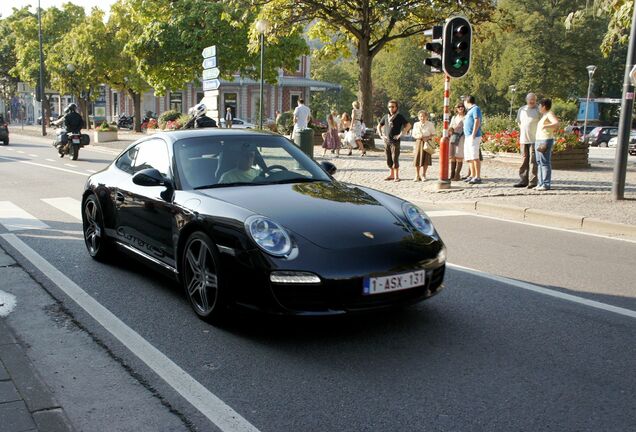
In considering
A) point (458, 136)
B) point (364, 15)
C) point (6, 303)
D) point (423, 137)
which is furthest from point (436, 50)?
point (364, 15)

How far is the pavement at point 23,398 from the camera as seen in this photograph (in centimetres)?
329

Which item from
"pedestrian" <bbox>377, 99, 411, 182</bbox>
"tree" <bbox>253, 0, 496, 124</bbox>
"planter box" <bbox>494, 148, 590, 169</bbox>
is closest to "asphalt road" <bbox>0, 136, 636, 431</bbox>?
"pedestrian" <bbox>377, 99, 411, 182</bbox>

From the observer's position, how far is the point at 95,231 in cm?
703

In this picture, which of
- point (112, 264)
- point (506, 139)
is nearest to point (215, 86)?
point (506, 139)

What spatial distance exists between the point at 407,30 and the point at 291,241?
22849 mm

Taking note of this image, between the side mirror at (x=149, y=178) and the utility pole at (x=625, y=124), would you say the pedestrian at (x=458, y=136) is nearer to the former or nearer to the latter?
the utility pole at (x=625, y=124)

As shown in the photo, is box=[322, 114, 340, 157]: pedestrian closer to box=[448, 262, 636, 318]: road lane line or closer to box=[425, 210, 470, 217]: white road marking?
box=[425, 210, 470, 217]: white road marking

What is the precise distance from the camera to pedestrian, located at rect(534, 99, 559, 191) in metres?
12.5

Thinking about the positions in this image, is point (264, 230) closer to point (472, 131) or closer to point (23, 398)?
point (23, 398)

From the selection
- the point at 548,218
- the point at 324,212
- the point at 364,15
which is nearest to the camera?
the point at 324,212

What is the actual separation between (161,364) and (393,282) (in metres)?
1.55

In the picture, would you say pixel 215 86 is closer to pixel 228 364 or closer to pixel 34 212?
pixel 34 212

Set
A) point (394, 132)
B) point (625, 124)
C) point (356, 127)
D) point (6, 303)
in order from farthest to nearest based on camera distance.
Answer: point (356, 127) < point (394, 132) < point (625, 124) < point (6, 303)

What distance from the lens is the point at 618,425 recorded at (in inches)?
134
